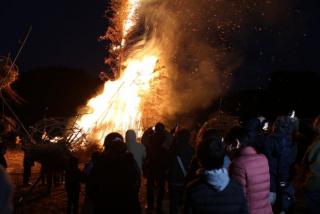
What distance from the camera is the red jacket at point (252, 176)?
4301mm

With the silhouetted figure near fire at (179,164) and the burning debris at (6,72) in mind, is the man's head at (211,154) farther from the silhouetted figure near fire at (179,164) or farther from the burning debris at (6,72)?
the burning debris at (6,72)

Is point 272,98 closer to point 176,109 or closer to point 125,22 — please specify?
point 176,109

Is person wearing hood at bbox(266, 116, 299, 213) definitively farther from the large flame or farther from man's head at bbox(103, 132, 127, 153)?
the large flame

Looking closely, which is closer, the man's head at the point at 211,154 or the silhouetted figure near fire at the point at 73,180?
the man's head at the point at 211,154

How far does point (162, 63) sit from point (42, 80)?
27.0m

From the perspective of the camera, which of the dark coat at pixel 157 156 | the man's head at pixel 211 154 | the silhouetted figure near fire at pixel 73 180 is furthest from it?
the dark coat at pixel 157 156

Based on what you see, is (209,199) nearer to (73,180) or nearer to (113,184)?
(113,184)

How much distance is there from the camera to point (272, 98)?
42.9 metres

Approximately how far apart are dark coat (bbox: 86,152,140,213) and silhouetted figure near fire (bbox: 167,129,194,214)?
2957 millimetres

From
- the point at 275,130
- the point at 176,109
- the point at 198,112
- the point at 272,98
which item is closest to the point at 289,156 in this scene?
the point at 275,130

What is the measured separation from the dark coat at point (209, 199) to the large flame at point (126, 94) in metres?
13.1

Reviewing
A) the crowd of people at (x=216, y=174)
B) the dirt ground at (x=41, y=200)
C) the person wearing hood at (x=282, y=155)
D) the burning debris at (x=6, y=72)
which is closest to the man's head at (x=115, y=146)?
the crowd of people at (x=216, y=174)

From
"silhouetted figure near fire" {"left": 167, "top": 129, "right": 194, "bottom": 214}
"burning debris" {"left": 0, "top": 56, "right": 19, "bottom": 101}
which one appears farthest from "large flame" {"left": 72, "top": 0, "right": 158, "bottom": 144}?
→ "silhouetted figure near fire" {"left": 167, "top": 129, "right": 194, "bottom": 214}

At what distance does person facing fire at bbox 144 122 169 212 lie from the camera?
830 cm
